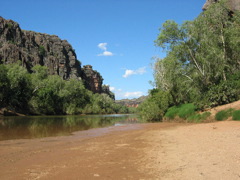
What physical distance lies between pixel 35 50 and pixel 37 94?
66248mm

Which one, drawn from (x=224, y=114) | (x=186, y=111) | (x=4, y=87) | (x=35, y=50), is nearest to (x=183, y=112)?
(x=186, y=111)

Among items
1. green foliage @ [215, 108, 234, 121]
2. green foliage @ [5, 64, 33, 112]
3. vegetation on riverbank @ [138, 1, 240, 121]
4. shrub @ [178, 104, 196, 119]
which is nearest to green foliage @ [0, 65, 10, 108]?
green foliage @ [5, 64, 33, 112]

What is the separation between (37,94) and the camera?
6556 cm

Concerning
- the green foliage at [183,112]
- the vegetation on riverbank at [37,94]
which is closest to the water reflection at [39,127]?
the green foliage at [183,112]

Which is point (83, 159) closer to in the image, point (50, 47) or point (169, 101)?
point (169, 101)

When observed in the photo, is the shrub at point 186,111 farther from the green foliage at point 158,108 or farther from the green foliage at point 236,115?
the green foliage at point 236,115

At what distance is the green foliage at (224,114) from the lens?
57.5 ft

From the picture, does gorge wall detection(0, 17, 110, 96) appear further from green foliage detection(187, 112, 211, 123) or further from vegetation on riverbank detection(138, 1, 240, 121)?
green foliage detection(187, 112, 211, 123)

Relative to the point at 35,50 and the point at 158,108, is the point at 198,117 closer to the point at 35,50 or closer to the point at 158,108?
the point at 158,108

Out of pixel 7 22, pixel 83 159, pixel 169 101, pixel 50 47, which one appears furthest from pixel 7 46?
pixel 83 159

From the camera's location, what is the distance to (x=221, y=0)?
26.0m

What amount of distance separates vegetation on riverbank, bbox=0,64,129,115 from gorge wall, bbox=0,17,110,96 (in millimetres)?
19708

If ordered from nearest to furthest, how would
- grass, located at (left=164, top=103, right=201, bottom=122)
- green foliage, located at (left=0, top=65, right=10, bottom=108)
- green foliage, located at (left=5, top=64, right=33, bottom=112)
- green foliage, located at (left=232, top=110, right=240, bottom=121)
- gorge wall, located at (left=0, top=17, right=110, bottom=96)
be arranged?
green foliage, located at (left=232, top=110, right=240, bottom=121), grass, located at (left=164, top=103, right=201, bottom=122), green foliage, located at (left=0, top=65, right=10, bottom=108), green foliage, located at (left=5, top=64, right=33, bottom=112), gorge wall, located at (left=0, top=17, right=110, bottom=96)

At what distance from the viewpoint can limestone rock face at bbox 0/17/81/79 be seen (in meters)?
96.3
